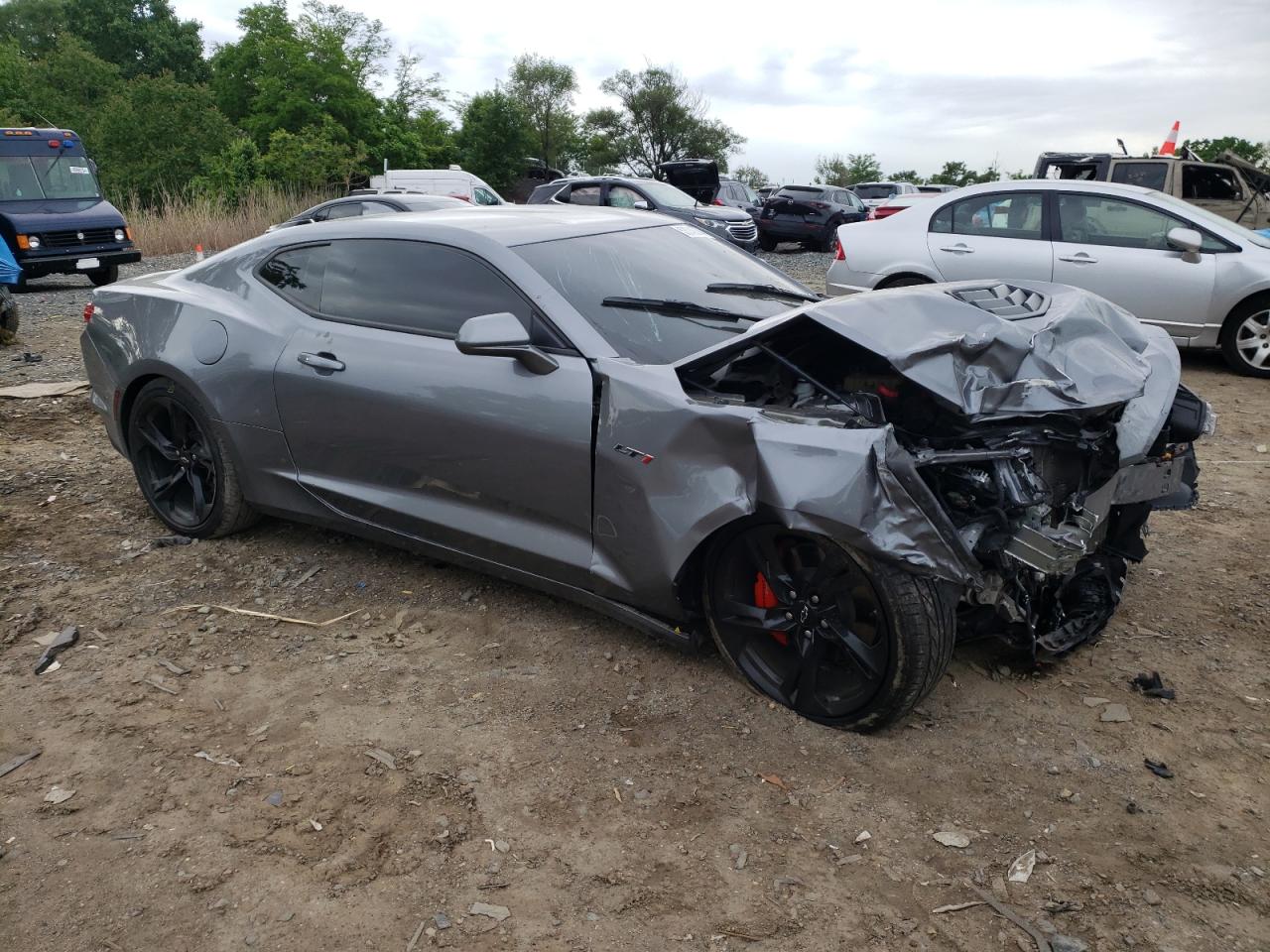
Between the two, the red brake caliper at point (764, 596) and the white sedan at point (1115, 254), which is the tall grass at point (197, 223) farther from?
the red brake caliper at point (764, 596)

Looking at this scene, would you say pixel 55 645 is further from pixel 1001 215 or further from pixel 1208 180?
pixel 1208 180

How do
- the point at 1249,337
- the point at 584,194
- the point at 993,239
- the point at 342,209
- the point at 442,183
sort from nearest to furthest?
the point at 1249,337 < the point at 993,239 < the point at 342,209 < the point at 584,194 < the point at 442,183

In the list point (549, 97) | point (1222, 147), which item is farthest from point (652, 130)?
point (1222, 147)

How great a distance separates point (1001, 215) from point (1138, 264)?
1.16 meters

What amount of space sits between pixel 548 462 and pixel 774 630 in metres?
0.93

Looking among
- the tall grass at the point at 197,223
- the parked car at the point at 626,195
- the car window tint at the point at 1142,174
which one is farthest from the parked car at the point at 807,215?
the tall grass at the point at 197,223

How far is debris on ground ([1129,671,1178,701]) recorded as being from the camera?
3.16 m

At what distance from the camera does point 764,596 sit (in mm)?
3018

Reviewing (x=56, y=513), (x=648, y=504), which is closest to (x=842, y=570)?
(x=648, y=504)

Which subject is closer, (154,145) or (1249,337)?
(1249,337)

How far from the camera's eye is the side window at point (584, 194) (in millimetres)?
16422

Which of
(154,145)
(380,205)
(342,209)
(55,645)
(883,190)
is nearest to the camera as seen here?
(55,645)

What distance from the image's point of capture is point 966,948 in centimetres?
216

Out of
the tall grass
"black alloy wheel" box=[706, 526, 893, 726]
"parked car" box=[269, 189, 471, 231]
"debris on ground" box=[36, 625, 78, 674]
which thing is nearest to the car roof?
"black alloy wheel" box=[706, 526, 893, 726]
